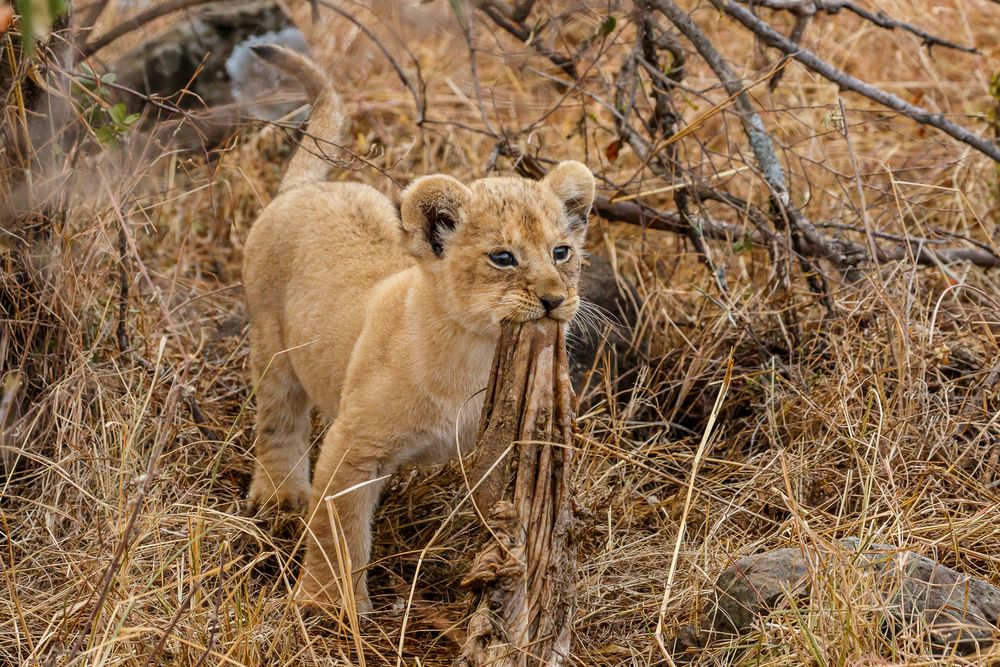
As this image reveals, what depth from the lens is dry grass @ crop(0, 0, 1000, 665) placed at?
130 inches

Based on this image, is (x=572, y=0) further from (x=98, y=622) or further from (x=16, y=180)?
(x=98, y=622)

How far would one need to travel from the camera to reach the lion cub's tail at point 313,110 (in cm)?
481

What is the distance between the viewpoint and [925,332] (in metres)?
4.42

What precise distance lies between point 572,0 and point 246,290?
7.07 ft

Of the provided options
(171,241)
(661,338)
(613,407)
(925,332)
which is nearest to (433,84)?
(171,241)

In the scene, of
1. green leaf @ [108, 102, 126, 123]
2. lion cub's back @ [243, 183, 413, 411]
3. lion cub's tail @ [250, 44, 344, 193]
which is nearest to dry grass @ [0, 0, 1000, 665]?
green leaf @ [108, 102, 126, 123]

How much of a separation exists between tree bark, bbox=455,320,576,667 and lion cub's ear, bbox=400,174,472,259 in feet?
2.21

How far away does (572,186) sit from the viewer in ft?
12.6

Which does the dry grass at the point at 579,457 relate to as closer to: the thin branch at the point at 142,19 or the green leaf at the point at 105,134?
the green leaf at the point at 105,134

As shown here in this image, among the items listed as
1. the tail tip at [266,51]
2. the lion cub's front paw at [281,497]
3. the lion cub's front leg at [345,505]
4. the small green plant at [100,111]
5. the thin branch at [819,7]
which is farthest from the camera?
the thin branch at [819,7]

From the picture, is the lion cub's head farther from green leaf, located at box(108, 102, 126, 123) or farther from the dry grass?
green leaf, located at box(108, 102, 126, 123)

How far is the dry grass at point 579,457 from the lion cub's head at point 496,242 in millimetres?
612

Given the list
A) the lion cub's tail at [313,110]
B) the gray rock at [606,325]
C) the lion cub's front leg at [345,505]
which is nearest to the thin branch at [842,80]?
the gray rock at [606,325]

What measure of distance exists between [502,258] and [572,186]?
47cm
